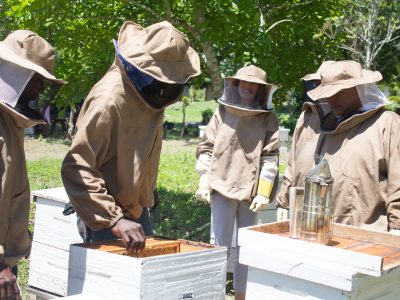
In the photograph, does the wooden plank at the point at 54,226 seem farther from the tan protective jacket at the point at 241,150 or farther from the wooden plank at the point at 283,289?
the wooden plank at the point at 283,289

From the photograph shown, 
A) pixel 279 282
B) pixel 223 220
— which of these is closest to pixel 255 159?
pixel 223 220

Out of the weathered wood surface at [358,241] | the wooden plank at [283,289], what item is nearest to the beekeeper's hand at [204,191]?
the weathered wood surface at [358,241]

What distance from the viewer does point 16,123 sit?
7.69ft

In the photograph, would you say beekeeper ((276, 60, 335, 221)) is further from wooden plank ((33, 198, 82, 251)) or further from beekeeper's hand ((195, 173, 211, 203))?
wooden plank ((33, 198, 82, 251))

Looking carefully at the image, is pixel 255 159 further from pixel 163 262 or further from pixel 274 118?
pixel 163 262

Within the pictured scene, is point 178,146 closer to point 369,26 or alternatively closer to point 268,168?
point 369,26

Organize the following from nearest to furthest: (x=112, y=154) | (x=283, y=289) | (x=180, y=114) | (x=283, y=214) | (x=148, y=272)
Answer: (x=148, y=272)
(x=283, y=289)
(x=112, y=154)
(x=283, y=214)
(x=180, y=114)

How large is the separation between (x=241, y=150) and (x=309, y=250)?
6.52 feet

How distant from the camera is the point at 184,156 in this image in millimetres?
13336

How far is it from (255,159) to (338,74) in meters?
1.21

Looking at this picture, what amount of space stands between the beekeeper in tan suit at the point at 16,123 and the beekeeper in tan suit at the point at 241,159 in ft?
6.43

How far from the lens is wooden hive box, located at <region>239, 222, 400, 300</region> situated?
2.21m

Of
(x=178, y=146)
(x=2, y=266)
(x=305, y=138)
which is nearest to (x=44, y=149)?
(x=178, y=146)

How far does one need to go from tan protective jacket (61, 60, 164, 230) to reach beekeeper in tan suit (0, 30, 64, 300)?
0.20 m
